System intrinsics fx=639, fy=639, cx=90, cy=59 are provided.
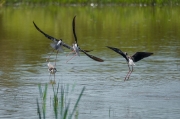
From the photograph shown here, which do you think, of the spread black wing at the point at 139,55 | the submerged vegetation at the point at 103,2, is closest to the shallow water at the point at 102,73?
the spread black wing at the point at 139,55

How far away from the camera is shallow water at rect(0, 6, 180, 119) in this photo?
1081cm

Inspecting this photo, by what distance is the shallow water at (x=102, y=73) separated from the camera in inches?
426

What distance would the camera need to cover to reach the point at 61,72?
15102 mm

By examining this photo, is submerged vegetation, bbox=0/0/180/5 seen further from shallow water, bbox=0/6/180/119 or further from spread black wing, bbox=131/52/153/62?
spread black wing, bbox=131/52/153/62

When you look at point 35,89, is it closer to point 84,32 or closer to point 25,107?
point 25,107

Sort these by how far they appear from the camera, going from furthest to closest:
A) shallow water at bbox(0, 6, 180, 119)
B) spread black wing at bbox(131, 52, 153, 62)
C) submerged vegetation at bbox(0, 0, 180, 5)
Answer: submerged vegetation at bbox(0, 0, 180, 5) < spread black wing at bbox(131, 52, 153, 62) < shallow water at bbox(0, 6, 180, 119)

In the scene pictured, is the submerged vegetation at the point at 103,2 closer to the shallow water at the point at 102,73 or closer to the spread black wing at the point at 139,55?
the shallow water at the point at 102,73

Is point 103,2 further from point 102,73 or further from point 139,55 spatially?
point 139,55

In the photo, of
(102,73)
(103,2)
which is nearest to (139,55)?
(102,73)

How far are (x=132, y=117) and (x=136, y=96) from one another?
164 centimetres

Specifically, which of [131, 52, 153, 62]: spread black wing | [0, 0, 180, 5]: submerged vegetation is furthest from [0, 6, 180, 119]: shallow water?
[0, 0, 180, 5]: submerged vegetation

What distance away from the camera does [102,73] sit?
1488 cm

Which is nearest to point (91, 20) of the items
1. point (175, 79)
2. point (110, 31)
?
point (110, 31)

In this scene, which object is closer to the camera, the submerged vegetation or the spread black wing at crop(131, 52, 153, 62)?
the spread black wing at crop(131, 52, 153, 62)
